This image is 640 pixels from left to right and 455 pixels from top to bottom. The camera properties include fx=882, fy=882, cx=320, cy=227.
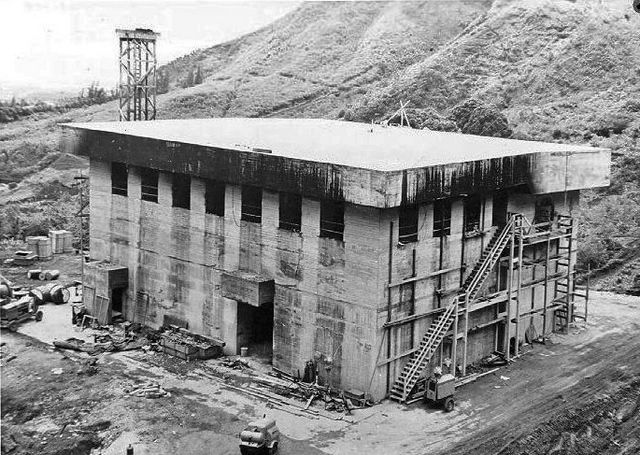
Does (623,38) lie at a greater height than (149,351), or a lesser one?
greater

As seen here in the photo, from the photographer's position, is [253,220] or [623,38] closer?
[253,220]

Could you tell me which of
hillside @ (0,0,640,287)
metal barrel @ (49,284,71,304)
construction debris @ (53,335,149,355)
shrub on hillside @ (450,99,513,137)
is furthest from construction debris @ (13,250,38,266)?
shrub on hillside @ (450,99,513,137)

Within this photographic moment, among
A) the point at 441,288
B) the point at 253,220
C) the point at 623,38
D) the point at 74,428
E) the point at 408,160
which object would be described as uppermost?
the point at 623,38

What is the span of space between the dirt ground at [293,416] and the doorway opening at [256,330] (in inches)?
48.2

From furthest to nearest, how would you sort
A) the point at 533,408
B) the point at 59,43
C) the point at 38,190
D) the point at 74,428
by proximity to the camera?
the point at 59,43
the point at 38,190
the point at 533,408
the point at 74,428

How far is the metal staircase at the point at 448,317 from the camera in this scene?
99.8 ft

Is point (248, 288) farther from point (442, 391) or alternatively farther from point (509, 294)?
point (509, 294)

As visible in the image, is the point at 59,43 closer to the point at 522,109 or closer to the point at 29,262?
the point at 522,109

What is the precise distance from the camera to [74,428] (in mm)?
27688

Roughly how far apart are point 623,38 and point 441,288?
2246 inches

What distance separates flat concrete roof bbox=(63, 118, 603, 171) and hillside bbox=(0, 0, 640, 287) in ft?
46.1

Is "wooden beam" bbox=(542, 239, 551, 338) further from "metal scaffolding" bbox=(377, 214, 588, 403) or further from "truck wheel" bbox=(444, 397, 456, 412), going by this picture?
"truck wheel" bbox=(444, 397, 456, 412)

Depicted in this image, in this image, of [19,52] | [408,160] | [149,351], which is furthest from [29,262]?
[19,52]

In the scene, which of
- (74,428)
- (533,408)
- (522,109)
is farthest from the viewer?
(522,109)
